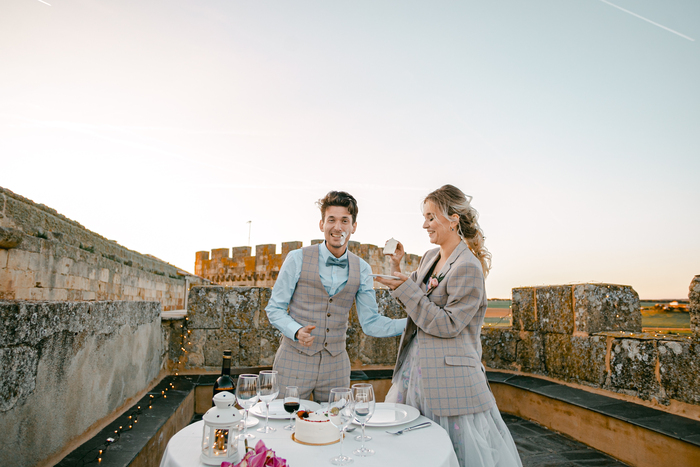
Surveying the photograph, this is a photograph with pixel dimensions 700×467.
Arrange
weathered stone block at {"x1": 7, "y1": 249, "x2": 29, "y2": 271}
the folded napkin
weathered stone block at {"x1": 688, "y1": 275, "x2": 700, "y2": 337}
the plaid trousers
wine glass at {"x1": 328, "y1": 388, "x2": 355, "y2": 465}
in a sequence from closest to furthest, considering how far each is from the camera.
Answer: the folded napkin < wine glass at {"x1": 328, "y1": 388, "x2": 355, "y2": 465} < the plaid trousers < weathered stone block at {"x1": 688, "y1": 275, "x2": 700, "y2": 337} < weathered stone block at {"x1": 7, "y1": 249, "x2": 29, "y2": 271}

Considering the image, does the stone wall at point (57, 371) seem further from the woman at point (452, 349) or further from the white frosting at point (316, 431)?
the woman at point (452, 349)

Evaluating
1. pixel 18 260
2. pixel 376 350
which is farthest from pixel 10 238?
pixel 376 350

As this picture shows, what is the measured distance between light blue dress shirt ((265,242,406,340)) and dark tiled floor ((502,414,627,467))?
1260 mm

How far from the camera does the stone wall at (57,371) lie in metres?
1.36

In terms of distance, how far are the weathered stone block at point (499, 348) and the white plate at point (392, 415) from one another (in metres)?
2.79

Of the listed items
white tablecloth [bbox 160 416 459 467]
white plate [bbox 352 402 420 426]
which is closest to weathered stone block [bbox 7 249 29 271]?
white tablecloth [bbox 160 416 459 467]

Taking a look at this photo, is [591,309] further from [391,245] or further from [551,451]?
[391,245]

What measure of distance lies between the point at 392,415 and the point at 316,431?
0.38 m

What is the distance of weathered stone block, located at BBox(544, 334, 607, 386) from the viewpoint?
310cm

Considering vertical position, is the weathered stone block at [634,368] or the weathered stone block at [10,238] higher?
the weathered stone block at [10,238]

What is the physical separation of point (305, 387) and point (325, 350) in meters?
0.20

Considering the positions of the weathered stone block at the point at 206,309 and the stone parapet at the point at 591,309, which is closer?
the stone parapet at the point at 591,309

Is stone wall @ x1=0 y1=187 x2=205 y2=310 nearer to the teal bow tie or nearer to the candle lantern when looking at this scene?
the teal bow tie

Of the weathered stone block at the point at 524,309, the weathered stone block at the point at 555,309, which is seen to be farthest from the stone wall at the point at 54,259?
the weathered stone block at the point at 555,309
